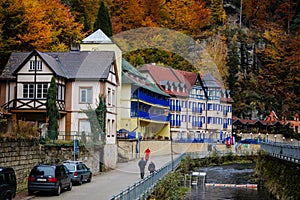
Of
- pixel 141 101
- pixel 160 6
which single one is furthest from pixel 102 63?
pixel 160 6

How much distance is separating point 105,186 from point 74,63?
59.9 feet

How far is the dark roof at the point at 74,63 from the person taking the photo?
42250 mm

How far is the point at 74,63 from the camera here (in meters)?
44.5

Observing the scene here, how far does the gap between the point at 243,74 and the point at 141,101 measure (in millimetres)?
71247

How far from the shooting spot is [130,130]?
147 feet

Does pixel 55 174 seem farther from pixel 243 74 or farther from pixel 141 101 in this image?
pixel 243 74

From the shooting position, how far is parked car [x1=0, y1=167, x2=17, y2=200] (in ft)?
65.2

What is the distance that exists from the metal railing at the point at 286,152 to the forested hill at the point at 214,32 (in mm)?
8353

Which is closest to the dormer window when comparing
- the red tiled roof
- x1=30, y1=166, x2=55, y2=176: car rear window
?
the red tiled roof

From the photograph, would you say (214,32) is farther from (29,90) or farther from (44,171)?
(44,171)

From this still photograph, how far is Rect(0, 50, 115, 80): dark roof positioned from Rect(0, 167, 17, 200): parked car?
829 inches

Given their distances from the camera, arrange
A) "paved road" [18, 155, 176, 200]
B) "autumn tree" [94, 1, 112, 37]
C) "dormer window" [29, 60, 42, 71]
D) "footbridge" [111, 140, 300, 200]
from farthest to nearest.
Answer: "autumn tree" [94, 1, 112, 37] < "dormer window" [29, 60, 42, 71] < "paved road" [18, 155, 176, 200] < "footbridge" [111, 140, 300, 200]

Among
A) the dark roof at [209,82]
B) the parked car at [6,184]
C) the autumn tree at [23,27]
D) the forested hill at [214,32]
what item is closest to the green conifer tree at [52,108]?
the forested hill at [214,32]

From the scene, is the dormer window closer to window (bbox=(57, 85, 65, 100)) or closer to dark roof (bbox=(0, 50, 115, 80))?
dark roof (bbox=(0, 50, 115, 80))
